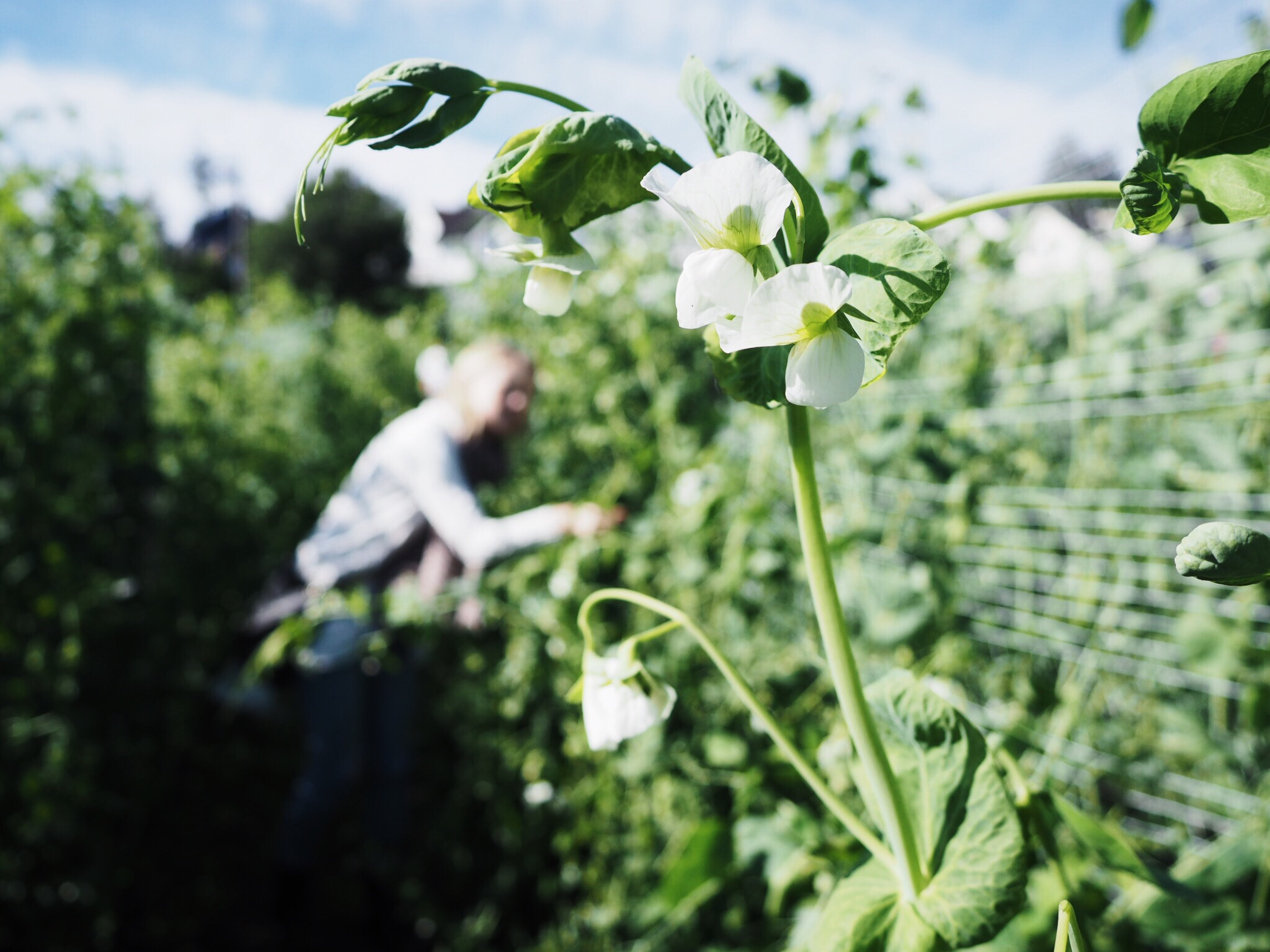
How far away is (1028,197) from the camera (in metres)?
0.39

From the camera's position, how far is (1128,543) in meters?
1.30

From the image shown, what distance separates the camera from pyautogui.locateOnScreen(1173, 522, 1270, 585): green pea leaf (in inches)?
12.1

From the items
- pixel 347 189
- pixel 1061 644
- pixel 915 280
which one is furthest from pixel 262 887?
pixel 347 189

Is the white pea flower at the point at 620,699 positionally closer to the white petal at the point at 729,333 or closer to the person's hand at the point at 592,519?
the white petal at the point at 729,333

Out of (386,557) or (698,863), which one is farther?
(386,557)

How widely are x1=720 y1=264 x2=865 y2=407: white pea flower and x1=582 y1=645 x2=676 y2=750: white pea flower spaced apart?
228mm

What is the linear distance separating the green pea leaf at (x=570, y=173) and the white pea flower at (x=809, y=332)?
9 cm

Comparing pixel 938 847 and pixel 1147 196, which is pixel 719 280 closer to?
pixel 1147 196

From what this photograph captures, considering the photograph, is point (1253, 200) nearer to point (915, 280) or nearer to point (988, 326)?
point (915, 280)

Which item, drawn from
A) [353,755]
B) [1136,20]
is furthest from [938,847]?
[353,755]

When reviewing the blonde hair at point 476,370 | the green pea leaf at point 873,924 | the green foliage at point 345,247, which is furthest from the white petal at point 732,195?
the green foliage at point 345,247

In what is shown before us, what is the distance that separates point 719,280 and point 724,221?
1.0 inches

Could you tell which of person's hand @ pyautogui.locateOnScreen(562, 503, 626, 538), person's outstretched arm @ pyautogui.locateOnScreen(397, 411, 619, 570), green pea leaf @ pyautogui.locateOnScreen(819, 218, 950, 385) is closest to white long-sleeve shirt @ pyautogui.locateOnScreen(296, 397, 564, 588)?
person's outstretched arm @ pyautogui.locateOnScreen(397, 411, 619, 570)

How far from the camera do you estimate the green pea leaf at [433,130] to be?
0.38 meters
